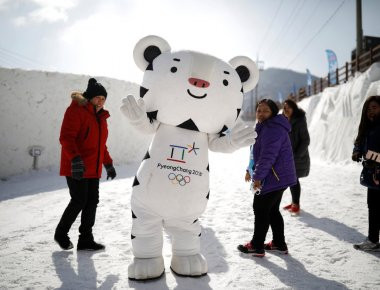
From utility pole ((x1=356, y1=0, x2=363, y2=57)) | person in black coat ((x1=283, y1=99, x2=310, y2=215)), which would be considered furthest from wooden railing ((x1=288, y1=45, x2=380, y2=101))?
person in black coat ((x1=283, y1=99, x2=310, y2=215))

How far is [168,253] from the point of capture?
2.92m

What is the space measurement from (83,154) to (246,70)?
1865 mm

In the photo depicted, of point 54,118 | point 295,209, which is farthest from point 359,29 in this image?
point 54,118

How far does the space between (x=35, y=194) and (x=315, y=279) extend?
5.33 meters

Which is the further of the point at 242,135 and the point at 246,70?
the point at 246,70

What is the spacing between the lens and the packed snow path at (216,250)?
2326mm

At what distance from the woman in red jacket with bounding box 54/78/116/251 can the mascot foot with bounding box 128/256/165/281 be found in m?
0.86

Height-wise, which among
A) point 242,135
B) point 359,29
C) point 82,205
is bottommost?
point 82,205

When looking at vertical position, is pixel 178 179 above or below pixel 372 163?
below

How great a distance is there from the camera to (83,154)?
293 centimetres

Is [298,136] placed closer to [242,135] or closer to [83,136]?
[242,135]

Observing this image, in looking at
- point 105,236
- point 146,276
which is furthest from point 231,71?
point 105,236

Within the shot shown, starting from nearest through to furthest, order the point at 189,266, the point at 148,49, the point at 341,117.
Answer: the point at 189,266 → the point at 148,49 → the point at 341,117

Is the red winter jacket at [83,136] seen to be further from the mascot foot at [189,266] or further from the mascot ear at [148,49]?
the mascot foot at [189,266]
